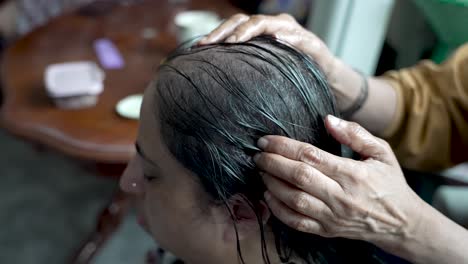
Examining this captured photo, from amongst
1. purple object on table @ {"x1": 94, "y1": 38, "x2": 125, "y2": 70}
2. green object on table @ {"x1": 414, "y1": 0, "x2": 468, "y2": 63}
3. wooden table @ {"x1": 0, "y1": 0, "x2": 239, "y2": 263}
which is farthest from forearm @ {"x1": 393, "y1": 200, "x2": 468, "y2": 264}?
purple object on table @ {"x1": 94, "y1": 38, "x2": 125, "y2": 70}

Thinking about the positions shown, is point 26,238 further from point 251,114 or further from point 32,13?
point 251,114

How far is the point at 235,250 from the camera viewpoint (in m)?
0.66

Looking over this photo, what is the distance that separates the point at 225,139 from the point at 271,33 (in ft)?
0.73

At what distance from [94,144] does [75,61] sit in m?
0.36

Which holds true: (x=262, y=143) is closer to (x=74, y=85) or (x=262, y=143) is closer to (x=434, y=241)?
(x=434, y=241)

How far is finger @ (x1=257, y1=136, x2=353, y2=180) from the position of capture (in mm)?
521

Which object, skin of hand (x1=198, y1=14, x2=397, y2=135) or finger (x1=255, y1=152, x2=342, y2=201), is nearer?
finger (x1=255, y1=152, x2=342, y2=201)

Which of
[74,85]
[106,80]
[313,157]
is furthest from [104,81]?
[313,157]

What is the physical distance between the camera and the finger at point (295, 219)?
1.77 feet

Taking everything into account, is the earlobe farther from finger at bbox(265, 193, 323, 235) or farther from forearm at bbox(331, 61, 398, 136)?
forearm at bbox(331, 61, 398, 136)

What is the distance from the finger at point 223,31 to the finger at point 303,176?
0.24 meters

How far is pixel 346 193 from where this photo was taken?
529 mm

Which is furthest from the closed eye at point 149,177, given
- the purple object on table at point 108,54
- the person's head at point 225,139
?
the purple object on table at point 108,54

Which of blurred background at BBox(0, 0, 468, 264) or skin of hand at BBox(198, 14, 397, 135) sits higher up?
skin of hand at BBox(198, 14, 397, 135)
